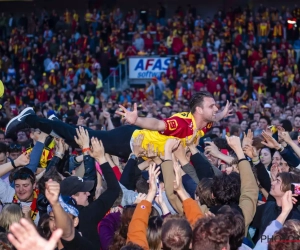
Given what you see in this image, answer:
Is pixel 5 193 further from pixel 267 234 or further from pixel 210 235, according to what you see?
pixel 210 235

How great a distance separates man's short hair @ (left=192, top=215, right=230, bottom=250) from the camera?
4.29 m

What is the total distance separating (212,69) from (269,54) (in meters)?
2.21

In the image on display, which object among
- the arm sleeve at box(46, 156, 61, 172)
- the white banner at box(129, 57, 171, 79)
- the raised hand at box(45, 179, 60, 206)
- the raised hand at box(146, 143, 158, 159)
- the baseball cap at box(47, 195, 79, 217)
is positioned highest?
the raised hand at box(45, 179, 60, 206)

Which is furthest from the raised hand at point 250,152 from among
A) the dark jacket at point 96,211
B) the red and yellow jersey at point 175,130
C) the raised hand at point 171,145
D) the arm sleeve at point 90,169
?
the arm sleeve at point 90,169

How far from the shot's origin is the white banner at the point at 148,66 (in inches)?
982

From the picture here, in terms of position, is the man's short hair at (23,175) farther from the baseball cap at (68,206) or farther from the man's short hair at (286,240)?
the man's short hair at (286,240)

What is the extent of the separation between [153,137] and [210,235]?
3.81 metres

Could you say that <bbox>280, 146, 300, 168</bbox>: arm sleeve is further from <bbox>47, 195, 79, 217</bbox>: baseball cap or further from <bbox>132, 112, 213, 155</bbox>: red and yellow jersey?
<bbox>47, 195, 79, 217</bbox>: baseball cap

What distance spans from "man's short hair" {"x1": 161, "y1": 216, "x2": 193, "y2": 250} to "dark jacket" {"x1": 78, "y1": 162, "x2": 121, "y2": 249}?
102 cm

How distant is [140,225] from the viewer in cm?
495

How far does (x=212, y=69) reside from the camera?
939 inches

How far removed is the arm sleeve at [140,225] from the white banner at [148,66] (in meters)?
19.8

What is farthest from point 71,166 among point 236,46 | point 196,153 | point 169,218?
point 236,46

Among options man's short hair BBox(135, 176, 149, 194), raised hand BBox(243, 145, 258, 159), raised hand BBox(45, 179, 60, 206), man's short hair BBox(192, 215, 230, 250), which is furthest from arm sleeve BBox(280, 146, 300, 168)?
raised hand BBox(45, 179, 60, 206)
